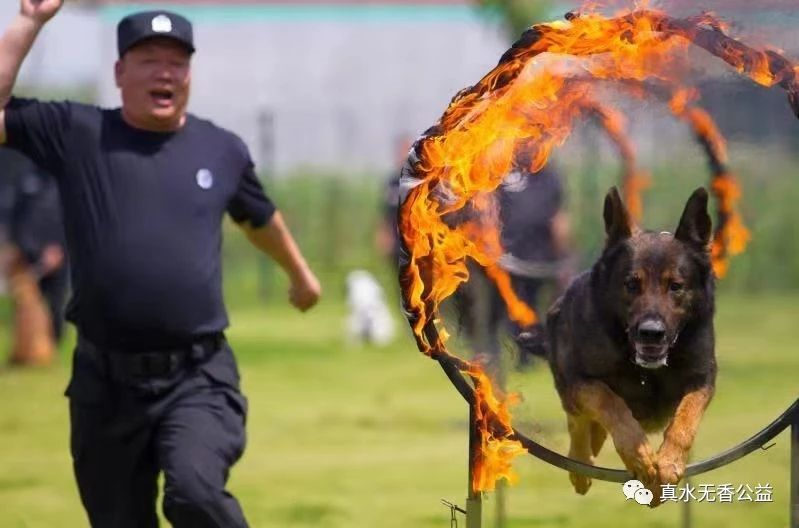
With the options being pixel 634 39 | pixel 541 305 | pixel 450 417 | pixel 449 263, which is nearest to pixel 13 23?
pixel 449 263

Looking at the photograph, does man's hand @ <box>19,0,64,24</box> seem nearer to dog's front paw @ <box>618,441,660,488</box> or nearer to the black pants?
the black pants

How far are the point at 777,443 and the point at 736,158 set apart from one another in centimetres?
177

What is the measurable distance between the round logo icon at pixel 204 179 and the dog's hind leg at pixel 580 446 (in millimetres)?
1637

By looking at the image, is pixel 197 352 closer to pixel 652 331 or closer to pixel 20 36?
pixel 20 36

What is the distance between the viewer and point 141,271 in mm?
5879

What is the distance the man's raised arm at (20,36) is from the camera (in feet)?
19.1

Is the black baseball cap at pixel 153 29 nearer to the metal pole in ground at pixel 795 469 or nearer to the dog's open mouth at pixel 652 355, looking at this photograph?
the dog's open mouth at pixel 652 355

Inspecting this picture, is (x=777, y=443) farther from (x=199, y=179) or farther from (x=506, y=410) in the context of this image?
(x=199, y=179)

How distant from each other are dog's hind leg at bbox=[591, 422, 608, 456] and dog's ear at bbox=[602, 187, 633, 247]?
0.85 m

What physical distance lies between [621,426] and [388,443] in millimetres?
6789

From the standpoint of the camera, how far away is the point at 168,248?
591 centimetres

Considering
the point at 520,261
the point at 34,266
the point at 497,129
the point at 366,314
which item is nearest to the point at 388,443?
the point at 520,261

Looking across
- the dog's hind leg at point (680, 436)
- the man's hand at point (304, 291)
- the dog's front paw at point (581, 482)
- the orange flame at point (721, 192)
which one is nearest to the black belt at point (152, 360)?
the man's hand at point (304, 291)

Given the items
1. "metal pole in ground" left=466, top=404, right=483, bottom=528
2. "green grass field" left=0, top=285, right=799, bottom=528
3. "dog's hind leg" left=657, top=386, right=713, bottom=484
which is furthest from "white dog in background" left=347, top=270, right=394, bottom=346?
"dog's hind leg" left=657, top=386, right=713, bottom=484
